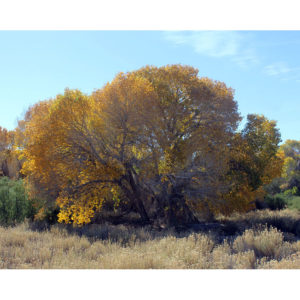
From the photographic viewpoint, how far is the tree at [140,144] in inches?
565

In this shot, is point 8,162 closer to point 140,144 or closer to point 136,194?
point 136,194

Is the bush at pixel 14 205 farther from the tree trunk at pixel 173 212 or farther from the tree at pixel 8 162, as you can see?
the tree at pixel 8 162

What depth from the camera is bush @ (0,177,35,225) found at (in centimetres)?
1734

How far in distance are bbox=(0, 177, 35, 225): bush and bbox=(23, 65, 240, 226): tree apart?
2092 mm

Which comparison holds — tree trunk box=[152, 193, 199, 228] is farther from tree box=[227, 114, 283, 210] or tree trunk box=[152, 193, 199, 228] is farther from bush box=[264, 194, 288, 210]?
bush box=[264, 194, 288, 210]

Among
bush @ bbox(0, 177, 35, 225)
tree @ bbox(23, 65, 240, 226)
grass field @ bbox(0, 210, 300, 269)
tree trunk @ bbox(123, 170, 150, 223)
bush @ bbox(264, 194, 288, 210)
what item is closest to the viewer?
grass field @ bbox(0, 210, 300, 269)

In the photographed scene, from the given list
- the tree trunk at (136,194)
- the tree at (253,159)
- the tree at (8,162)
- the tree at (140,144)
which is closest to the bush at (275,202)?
the tree at (253,159)

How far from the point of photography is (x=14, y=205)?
17.5m

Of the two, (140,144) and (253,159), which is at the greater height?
(140,144)

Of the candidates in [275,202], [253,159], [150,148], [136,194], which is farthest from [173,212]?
[275,202]

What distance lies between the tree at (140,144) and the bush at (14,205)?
6.86 ft

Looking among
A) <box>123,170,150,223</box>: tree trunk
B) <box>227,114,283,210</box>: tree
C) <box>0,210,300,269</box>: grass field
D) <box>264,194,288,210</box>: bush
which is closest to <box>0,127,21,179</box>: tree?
<box>123,170,150,223</box>: tree trunk

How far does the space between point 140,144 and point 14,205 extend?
8.60 m

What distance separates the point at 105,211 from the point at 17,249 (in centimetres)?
1120
